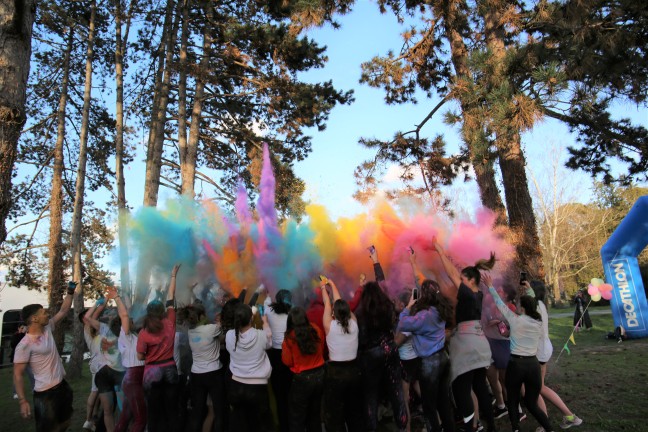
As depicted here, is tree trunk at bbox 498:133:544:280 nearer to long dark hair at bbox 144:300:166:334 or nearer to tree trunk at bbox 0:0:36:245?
long dark hair at bbox 144:300:166:334

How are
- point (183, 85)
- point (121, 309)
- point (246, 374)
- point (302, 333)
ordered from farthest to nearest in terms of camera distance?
point (183, 85) < point (121, 309) < point (246, 374) < point (302, 333)

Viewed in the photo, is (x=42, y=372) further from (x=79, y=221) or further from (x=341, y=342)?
(x=79, y=221)

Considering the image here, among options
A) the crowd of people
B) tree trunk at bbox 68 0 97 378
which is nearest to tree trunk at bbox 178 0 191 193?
tree trunk at bbox 68 0 97 378

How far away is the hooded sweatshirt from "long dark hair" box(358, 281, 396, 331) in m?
1.22

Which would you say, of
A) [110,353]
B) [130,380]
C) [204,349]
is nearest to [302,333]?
[204,349]

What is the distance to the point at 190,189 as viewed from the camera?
1233cm

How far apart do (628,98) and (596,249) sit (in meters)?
40.9

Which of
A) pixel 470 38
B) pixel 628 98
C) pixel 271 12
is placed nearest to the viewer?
pixel 628 98

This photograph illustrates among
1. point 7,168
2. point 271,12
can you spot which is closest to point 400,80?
point 271,12

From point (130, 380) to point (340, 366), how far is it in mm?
2627

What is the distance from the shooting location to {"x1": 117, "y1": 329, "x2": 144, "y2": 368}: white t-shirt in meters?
5.34

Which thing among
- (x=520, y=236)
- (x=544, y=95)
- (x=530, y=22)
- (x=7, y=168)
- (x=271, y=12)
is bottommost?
(x=520, y=236)

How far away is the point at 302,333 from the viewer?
4.54 m

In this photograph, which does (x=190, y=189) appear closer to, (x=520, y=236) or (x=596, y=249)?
(x=520, y=236)
